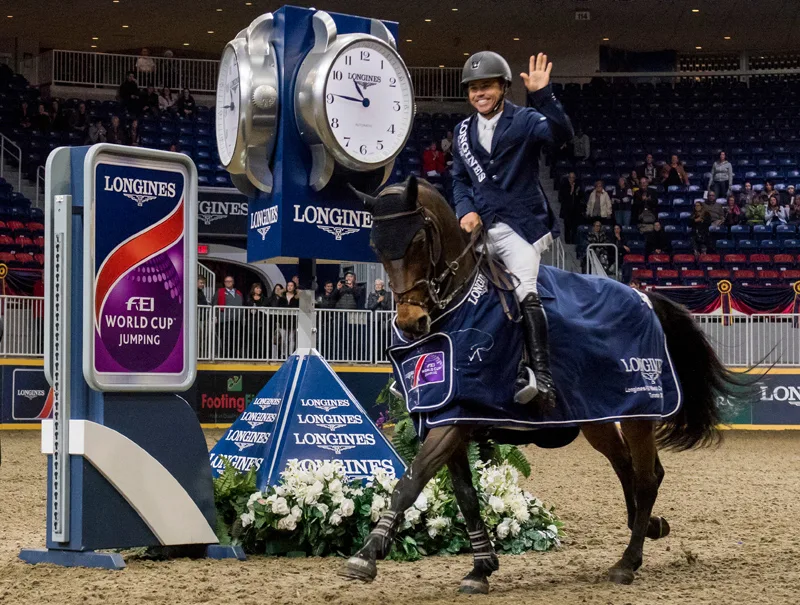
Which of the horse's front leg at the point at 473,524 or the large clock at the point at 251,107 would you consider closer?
the horse's front leg at the point at 473,524

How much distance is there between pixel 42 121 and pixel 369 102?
59.2ft

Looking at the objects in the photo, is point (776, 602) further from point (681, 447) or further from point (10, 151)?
point (10, 151)

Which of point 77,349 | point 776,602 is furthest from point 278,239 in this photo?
point 776,602

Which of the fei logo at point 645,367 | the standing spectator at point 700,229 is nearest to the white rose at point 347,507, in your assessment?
the fei logo at point 645,367

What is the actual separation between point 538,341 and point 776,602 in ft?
5.31

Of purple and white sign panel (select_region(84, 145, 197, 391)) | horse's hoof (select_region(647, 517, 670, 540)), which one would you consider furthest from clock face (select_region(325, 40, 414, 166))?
horse's hoof (select_region(647, 517, 670, 540))

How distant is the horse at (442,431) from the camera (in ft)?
16.6

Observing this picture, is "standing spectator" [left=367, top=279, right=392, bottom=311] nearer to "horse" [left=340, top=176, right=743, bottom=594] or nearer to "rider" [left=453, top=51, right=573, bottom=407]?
"horse" [left=340, top=176, right=743, bottom=594]

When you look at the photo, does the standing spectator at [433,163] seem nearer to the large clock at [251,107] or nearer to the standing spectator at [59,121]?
the standing spectator at [59,121]

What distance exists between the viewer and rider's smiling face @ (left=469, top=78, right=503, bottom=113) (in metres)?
5.77

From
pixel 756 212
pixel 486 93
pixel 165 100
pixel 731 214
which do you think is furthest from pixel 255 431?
pixel 165 100

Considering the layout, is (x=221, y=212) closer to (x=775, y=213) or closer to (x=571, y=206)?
(x=571, y=206)

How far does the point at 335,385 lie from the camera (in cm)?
714

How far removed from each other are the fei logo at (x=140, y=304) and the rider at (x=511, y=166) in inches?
70.0
